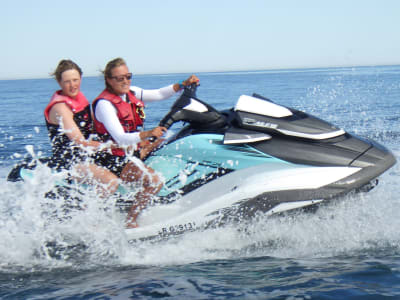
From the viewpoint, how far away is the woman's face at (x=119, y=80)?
3117 millimetres

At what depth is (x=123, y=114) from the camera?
10.3 feet

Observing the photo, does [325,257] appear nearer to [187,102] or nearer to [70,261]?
[187,102]

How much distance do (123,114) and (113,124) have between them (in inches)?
6.6

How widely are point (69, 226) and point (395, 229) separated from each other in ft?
8.19

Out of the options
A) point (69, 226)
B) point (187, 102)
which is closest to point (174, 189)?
point (187, 102)

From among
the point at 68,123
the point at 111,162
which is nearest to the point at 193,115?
the point at 111,162

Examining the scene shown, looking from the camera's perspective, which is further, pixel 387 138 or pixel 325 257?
pixel 387 138

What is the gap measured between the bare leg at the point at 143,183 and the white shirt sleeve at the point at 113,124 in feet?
0.76

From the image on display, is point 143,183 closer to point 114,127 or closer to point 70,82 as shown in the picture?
point 114,127

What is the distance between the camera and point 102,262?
3.24 m

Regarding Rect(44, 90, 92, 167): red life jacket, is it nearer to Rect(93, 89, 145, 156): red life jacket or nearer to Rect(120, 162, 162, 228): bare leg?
Rect(93, 89, 145, 156): red life jacket

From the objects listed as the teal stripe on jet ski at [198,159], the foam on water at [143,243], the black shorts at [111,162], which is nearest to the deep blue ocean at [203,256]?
the foam on water at [143,243]

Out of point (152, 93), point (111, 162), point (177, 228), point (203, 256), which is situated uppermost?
point (152, 93)

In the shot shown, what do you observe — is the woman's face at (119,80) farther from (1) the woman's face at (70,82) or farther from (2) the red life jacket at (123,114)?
(1) the woman's face at (70,82)
